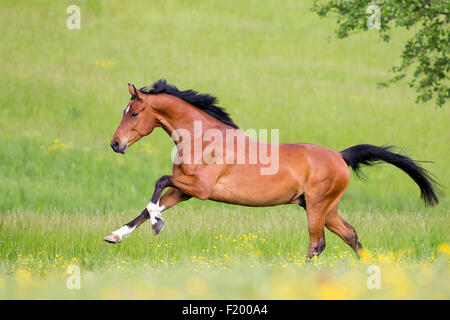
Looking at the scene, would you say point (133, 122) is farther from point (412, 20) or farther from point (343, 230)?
point (412, 20)

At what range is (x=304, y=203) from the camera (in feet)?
25.3

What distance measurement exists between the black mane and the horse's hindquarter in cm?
63

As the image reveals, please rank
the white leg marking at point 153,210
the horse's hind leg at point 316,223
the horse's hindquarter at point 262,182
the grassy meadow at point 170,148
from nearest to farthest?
the grassy meadow at point 170,148 < the white leg marking at point 153,210 < the horse's hindquarter at point 262,182 < the horse's hind leg at point 316,223

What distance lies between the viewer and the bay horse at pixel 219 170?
23.0ft

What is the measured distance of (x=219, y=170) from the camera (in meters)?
7.11

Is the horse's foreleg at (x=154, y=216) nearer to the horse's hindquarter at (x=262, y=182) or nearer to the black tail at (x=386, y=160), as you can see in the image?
the horse's hindquarter at (x=262, y=182)

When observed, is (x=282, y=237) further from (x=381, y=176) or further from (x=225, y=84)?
(x=225, y=84)

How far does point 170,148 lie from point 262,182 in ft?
37.6

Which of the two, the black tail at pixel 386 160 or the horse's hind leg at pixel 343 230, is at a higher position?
the black tail at pixel 386 160

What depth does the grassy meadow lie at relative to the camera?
18.2 ft

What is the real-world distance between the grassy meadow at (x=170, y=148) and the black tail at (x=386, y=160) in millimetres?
813

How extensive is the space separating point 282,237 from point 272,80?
15781 millimetres

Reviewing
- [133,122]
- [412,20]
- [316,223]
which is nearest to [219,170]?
[133,122]

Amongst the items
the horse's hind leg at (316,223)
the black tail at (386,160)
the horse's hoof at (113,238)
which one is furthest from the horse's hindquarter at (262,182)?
the horse's hoof at (113,238)
